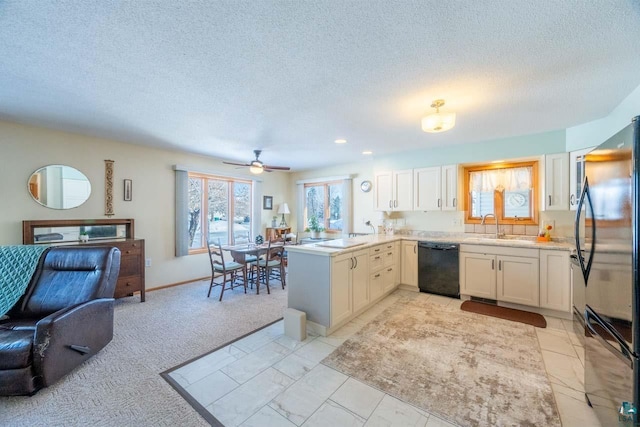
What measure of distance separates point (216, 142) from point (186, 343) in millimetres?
2840

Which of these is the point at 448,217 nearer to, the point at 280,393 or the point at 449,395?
the point at 449,395

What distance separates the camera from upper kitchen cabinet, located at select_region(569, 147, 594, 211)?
320cm

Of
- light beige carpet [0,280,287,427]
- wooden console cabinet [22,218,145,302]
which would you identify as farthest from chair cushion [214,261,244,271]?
wooden console cabinet [22,218,145,302]

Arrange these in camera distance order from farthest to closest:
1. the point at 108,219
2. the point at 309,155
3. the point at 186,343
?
1. the point at 309,155
2. the point at 108,219
3. the point at 186,343

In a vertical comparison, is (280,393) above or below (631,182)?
below

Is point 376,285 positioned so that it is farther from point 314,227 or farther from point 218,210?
point 218,210

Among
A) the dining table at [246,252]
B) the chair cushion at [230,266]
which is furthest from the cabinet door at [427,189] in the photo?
the chair cushion at [230,266]

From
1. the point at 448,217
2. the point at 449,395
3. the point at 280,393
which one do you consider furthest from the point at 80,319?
the point at 448,217

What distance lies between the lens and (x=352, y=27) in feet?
4.99

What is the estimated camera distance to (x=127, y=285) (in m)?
3.66

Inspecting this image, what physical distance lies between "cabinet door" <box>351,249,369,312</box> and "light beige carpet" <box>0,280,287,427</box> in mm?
1078

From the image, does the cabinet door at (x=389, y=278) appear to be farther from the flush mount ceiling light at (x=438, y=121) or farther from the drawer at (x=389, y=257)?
the flush mount ceiling light at (x=438, y=121)

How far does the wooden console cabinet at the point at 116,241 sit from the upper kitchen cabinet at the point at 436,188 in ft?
15.0

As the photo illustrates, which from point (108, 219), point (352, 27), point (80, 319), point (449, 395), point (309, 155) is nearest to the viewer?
point (352, 27)
